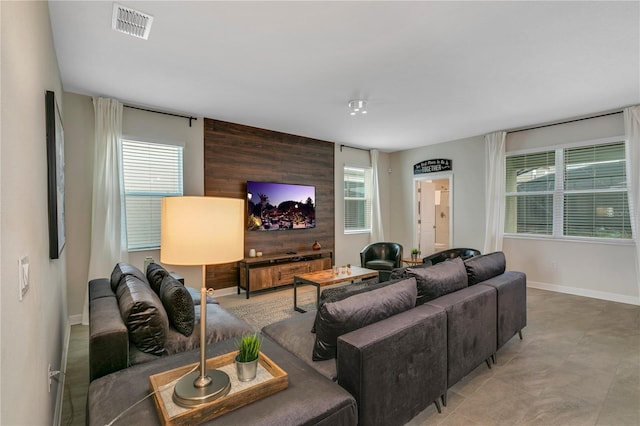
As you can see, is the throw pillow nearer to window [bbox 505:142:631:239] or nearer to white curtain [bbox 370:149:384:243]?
white curtain [bbox 370:149:384:243]

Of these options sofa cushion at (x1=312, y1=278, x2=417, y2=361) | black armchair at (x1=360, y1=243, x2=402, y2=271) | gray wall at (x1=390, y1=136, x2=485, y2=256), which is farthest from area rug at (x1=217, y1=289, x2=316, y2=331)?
gray wall at (x1=390, y1=136, x2=485, y2=256)

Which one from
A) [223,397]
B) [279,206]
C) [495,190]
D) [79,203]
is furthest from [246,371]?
[495,190]

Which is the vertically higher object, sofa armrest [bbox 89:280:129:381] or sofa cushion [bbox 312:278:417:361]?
sofa cushion [bbox 312:278:417:361]

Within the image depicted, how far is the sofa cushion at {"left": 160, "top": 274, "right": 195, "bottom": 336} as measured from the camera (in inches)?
83.0

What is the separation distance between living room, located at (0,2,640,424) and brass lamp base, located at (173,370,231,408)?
0.50m

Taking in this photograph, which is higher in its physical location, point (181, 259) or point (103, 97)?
point (103, 97)

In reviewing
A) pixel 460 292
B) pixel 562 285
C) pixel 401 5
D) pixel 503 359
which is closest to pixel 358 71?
pixel 401 5

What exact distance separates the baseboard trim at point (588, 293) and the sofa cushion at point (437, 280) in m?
3.50

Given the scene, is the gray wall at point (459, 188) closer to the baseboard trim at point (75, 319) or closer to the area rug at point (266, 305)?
the area rug at point (266, 305)

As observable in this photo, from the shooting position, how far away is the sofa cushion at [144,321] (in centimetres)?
184

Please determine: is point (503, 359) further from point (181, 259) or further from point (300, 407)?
point (181, 259)

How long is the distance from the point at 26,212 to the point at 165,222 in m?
0.54

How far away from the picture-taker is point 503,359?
2.75 metres

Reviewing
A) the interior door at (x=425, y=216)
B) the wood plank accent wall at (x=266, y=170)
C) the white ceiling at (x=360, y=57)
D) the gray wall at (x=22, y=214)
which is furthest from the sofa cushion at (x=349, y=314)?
the interior door at (x=425, y=216)
